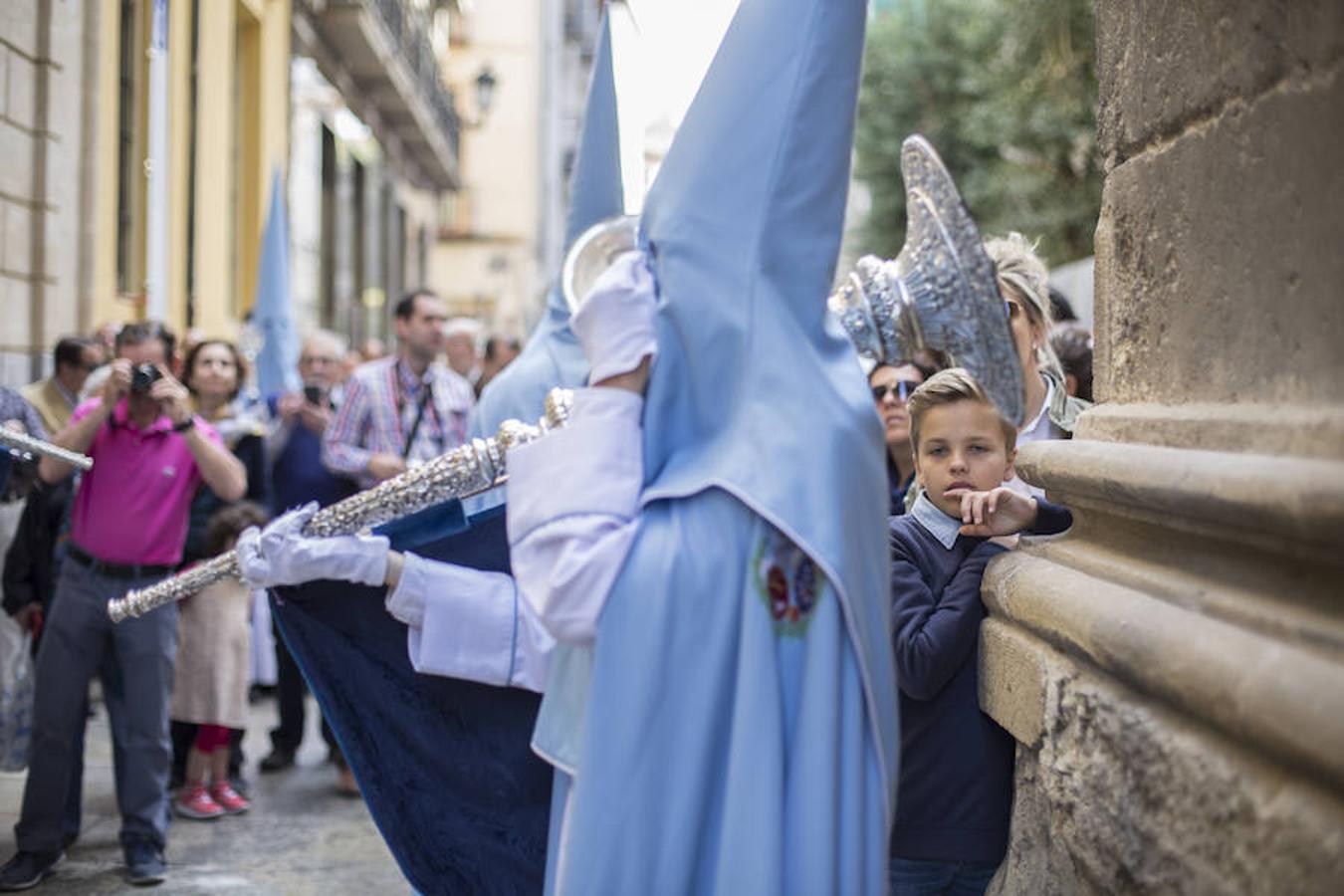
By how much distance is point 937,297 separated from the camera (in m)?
2.31

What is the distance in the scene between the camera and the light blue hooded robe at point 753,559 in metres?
2.15

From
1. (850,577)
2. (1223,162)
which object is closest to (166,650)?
(850,577)

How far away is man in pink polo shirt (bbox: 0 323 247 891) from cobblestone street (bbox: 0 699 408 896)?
0.14m

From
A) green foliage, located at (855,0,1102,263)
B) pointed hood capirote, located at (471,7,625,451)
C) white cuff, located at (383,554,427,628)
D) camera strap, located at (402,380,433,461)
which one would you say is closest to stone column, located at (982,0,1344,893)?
white cuff, located at (383,554,427,628)

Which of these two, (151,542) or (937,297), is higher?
(937,297)

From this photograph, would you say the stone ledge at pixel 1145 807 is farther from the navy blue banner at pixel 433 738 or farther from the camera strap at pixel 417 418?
the camera strap at pixel 417 418

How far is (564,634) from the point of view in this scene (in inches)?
87.7

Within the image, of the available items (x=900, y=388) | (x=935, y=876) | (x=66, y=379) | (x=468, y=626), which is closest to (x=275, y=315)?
(x=66, y=379)

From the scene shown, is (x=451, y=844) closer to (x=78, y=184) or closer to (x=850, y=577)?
(x=850, y=577)

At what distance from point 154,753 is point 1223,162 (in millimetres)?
3742

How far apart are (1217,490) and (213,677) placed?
436 centimetres

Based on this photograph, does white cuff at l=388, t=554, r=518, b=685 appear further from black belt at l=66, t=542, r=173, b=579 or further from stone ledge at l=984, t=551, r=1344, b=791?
black belt at l=66, t=542, r=173, b=579

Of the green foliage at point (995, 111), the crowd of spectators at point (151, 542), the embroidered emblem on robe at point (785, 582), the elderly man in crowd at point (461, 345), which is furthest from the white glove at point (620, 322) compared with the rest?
the green foliage at point (995, 111)

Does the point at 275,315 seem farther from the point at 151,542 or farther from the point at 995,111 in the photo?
the point at 995,111
